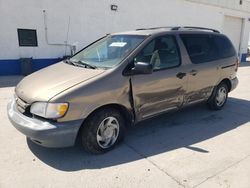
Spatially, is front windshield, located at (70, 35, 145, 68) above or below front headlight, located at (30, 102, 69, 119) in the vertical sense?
above

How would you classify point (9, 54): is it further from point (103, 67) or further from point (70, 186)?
point (70, 186)

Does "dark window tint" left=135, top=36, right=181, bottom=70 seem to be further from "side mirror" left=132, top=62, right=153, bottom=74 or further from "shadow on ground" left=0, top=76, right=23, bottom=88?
"shadow on ground" left=0, top=76, right=23, bottom=88

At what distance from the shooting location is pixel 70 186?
2.75m

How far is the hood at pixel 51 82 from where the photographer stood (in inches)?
121

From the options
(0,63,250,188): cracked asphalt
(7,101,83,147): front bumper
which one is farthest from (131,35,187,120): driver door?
(7,101,83,147): front bumper

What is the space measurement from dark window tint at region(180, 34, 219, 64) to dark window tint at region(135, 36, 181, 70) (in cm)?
35

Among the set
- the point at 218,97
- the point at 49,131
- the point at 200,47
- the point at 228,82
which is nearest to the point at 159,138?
the point at 49,131

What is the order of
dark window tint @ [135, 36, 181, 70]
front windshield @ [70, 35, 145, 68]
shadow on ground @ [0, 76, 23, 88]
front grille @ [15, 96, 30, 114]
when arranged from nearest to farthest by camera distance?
front grille @ [15, 96, 30, 114] → front windshield @ [70, 35, 145, 68] → dark window tint @ [135, 36, 181, 70] → shadow on ground @ [0, 76, 23, 88]

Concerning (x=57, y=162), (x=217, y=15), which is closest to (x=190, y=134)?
(x=57, y=162)

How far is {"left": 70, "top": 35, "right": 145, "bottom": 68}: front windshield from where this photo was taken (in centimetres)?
365

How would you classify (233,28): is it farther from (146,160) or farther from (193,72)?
(146,160)

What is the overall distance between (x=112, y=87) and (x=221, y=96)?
3207mm

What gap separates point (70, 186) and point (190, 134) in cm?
230

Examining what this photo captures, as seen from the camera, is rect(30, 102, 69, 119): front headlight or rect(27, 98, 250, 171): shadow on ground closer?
rect(30, 102, 69, 119): front headlight
